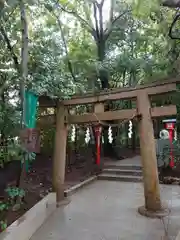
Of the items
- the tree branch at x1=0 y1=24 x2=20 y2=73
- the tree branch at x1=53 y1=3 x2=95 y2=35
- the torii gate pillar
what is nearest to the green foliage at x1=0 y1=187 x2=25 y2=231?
the tree branch at x1=0 y1=24 x2=20 y2=73

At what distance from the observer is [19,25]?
21.1 feet

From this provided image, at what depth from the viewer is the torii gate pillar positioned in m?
6.07

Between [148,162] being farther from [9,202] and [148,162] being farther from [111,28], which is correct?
[111,28]

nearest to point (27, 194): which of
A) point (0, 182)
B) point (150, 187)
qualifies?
point (0, 182)

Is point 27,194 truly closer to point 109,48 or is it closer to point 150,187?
point 150,187

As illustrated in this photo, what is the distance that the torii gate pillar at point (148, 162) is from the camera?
19.9ft

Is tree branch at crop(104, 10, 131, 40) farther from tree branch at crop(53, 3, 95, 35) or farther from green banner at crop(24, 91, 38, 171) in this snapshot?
green banner at crop(24, 91, 38, 171)

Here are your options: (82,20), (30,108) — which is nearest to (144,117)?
(30,108)

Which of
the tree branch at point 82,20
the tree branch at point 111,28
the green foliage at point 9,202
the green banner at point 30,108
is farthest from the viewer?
the tree branch at point 111,28

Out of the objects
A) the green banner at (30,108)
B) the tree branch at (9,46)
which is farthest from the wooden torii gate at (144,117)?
the tree branch at (9,46)

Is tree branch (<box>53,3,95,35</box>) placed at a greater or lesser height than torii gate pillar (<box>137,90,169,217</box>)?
greater

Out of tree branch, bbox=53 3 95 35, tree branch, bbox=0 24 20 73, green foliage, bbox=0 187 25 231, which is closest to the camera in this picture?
green foliage, bbox=0 187 25 231

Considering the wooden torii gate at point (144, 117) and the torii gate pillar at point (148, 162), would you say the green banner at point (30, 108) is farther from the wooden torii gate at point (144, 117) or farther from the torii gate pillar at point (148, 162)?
the torii gate pillar at point (148, 162)

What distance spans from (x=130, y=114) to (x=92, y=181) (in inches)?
176
